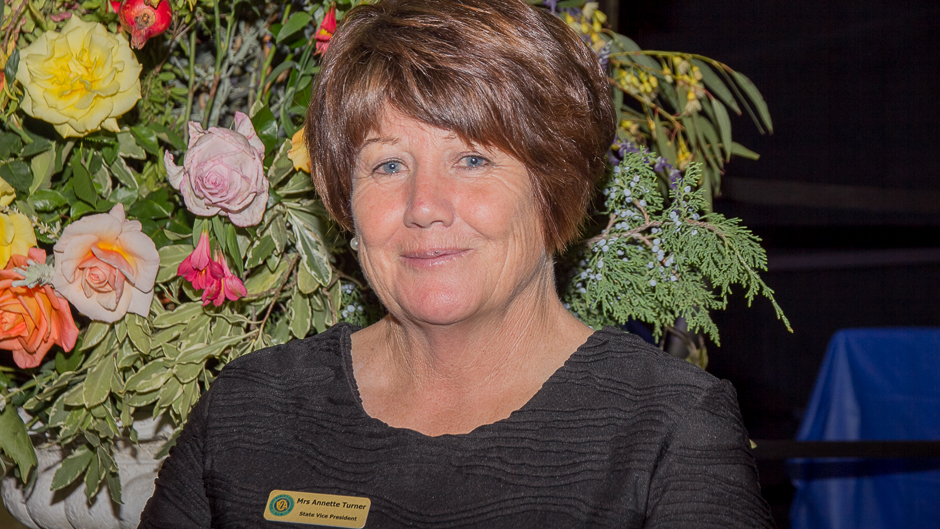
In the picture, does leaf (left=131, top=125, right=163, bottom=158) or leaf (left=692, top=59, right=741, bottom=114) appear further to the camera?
leaf (left=692, top=59, right=741, bottom=114)

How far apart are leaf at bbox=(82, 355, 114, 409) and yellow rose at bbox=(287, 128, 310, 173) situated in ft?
1.13

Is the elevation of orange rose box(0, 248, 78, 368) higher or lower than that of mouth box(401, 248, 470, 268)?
lower

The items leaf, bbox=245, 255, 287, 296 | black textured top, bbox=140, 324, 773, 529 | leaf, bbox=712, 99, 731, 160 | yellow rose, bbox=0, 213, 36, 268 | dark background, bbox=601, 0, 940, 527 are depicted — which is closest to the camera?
black textured top, bbox=140, 324, 773, 529

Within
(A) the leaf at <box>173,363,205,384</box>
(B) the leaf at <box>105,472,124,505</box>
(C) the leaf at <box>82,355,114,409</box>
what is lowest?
(B) the leaf at <box>105,472,124,505</box>

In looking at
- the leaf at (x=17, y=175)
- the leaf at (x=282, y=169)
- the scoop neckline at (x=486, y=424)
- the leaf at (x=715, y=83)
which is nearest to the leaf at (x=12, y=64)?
the leaf at (x=17, y=175)

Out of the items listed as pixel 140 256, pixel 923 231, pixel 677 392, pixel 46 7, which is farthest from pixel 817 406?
pixel 923 231

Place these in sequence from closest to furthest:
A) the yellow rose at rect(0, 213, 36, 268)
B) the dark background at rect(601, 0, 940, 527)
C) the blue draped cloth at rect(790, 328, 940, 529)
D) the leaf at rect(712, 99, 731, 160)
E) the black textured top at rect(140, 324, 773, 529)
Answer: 1. the black textured top at rect(140, 324, 773, 529)
2. the yellow rose at rect(0, 213, 36, 268)
3. the leaf at rect(712, 99, 731, 160)
4. the blue draped cloth at rect(790, 328, 940, 529)
5. the dark background at rect(601, 0, 940, 527)

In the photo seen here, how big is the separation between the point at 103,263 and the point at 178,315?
0.40 ft

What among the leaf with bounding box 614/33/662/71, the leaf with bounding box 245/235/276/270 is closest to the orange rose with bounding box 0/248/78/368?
the leaf with bounding box 245/235/276/270

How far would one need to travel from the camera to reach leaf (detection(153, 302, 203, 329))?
1057 millimetres

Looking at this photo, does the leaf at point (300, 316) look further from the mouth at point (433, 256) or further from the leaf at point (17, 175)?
the leaf at point (17, 175)

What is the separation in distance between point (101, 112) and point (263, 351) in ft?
1.23

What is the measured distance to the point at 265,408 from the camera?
108 centimetres

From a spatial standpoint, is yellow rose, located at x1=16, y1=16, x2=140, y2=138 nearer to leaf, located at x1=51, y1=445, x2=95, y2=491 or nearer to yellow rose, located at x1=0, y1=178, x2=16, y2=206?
yellow rose, located at x1=0, y1=178, x2=16, y2=206
